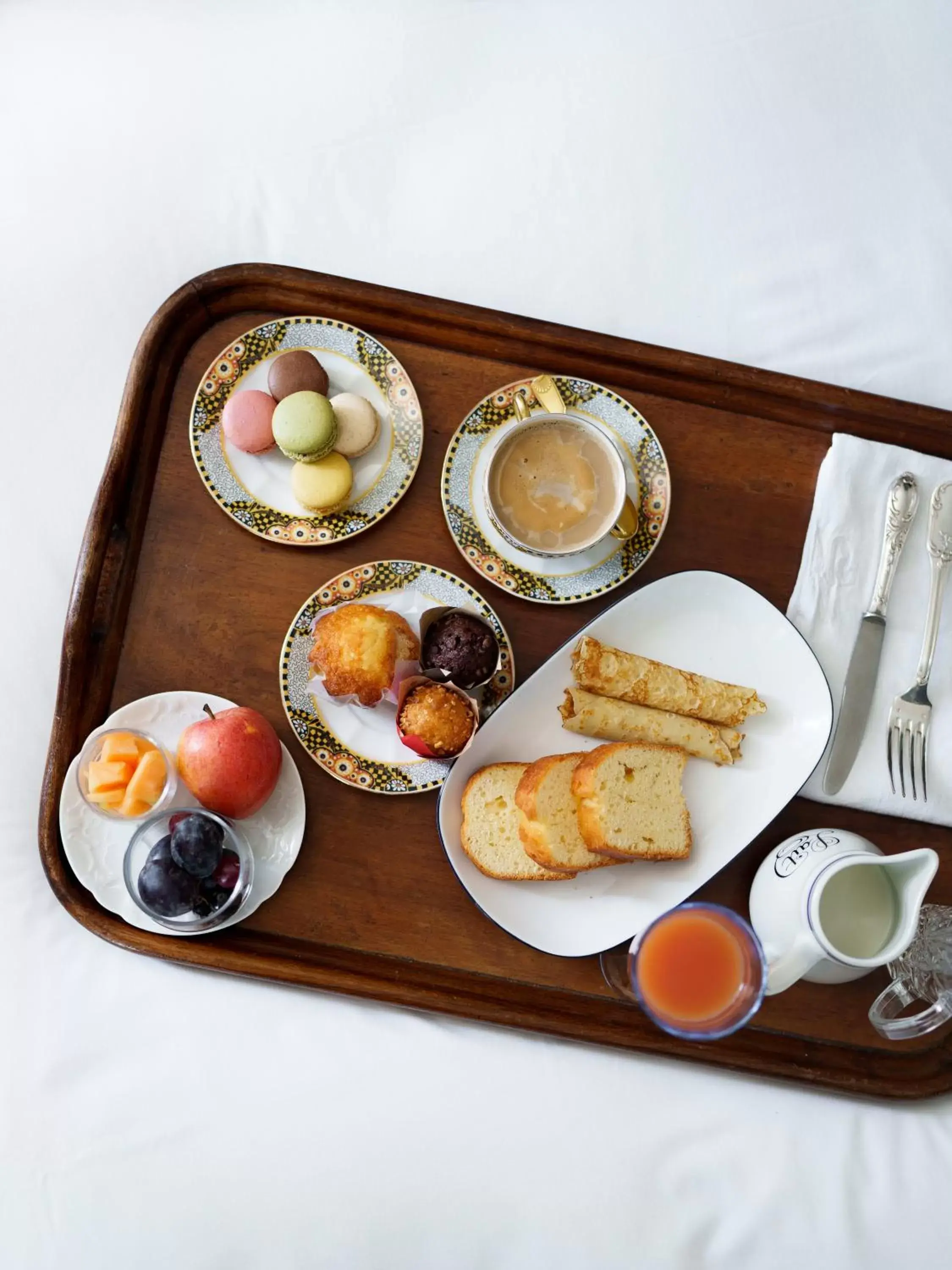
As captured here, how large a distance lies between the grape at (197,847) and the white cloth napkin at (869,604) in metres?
0.91

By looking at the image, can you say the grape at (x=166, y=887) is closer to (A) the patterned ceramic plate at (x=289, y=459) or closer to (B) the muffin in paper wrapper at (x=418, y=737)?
(B) the muffin in paper wrapper at (x=418, y=737)

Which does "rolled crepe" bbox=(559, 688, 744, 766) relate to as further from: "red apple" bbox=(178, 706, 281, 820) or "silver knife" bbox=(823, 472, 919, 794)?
"red apple" bbox=(178, 706, 281, 820)

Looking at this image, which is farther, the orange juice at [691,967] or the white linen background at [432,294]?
the white linen background at [432,294]

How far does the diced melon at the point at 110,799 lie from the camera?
131 centimetres

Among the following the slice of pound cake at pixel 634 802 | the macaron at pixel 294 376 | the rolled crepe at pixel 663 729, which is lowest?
the slice of pound cake at pixel 634 802

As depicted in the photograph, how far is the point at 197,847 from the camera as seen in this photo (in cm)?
128

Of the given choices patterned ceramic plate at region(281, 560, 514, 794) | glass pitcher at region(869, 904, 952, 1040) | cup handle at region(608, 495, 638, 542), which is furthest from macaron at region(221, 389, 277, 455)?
glass pitcher at region(869, 904, 952, 1040)

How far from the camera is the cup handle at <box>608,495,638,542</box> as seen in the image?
1400 mm

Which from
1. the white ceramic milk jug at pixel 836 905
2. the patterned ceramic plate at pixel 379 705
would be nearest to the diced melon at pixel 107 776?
the patterned ceramic plate at pixel 379 705

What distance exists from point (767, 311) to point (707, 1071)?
1.32 m

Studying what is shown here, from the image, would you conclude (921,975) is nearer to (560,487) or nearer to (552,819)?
(552,819)

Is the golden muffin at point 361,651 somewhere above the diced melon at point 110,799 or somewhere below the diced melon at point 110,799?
above

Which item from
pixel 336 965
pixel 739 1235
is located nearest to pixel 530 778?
pixel 336 965

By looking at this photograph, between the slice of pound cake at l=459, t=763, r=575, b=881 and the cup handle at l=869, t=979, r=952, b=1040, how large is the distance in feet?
1.73
